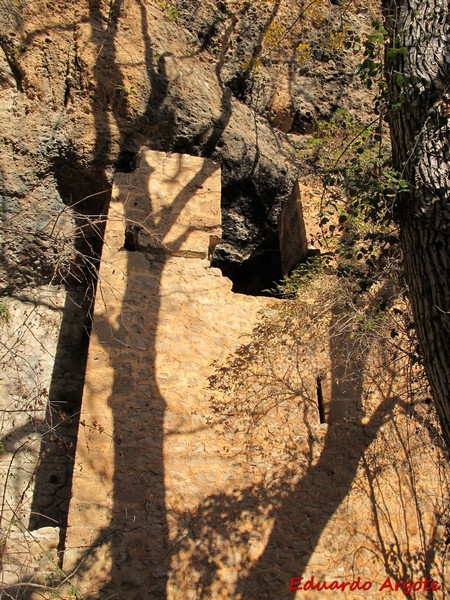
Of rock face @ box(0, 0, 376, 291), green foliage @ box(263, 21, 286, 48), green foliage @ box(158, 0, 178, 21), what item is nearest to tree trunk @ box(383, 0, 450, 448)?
rock face @ box(0, 0, 376, 291)

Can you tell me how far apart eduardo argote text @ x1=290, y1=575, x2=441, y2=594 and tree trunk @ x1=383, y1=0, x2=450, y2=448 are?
1.89m

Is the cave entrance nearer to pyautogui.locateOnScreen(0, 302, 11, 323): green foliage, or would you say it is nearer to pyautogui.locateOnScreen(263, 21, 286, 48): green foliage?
pyautogui.locateOnScreen(263, 21, 286, 48): green foliage

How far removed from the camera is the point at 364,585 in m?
4.39

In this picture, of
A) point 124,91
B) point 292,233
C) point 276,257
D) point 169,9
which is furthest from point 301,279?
point 169,9

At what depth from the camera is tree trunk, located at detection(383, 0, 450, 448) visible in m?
3.01

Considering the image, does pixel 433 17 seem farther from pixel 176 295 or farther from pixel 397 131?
pixel 176 295

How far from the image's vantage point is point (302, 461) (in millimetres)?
4754

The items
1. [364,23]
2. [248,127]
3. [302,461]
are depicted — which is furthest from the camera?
[364,23]

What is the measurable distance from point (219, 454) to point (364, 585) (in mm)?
1295

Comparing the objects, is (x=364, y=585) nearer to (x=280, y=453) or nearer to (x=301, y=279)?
(x=280, y=453)

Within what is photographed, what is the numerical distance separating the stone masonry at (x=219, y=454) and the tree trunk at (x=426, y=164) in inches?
74.7

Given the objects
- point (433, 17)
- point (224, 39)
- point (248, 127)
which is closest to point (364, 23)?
point (224, 39)

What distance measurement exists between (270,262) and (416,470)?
10.1 ft

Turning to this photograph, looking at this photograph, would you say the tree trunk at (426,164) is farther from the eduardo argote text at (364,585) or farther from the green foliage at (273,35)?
the green foliage at (273,35)
